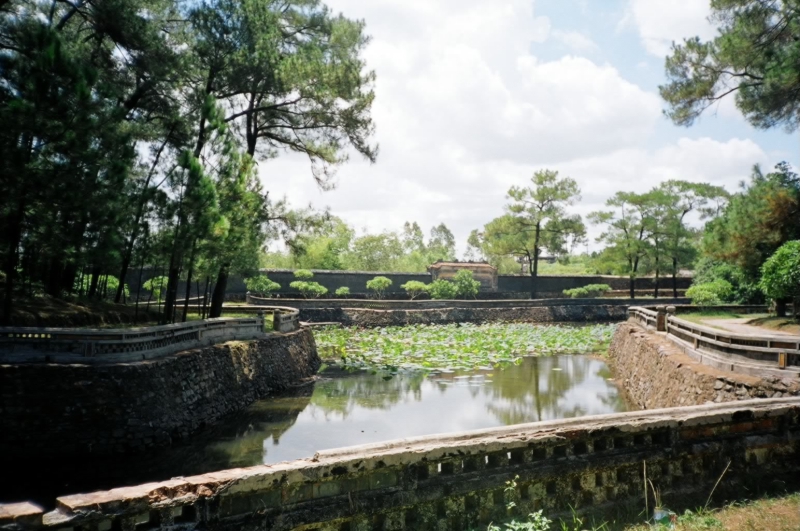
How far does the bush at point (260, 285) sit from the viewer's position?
3062 centimetres

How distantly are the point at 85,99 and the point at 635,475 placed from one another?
33.9ft

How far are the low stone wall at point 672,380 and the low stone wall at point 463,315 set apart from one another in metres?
14.3

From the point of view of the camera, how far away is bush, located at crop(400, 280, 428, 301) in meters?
35.4

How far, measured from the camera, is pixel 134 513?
136 inches

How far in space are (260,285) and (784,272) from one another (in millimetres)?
24239

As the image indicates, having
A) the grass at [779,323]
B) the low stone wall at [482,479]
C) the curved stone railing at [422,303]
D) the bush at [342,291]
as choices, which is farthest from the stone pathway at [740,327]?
the bush at [342,291]

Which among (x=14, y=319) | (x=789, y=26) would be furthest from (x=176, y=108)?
(x=789, y=26)

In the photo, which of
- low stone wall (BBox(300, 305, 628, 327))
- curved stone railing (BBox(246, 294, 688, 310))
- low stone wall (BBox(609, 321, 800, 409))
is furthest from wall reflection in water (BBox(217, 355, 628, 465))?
curved stone railing (BBox(246, 294, 688, 310))

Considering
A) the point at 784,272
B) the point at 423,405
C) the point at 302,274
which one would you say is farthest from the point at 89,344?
the point at 302,274

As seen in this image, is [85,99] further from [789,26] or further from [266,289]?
[266,289]

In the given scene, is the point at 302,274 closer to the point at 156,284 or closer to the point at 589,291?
the point at 156,284

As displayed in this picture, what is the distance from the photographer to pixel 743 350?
27.9 ft

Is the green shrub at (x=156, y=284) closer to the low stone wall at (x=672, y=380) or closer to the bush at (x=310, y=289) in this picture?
the bush at (x=310, y=289)

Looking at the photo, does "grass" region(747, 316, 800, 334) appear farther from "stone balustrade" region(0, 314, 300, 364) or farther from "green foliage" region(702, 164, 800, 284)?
"stone balustrade" region(0, 314, 300, 364)
